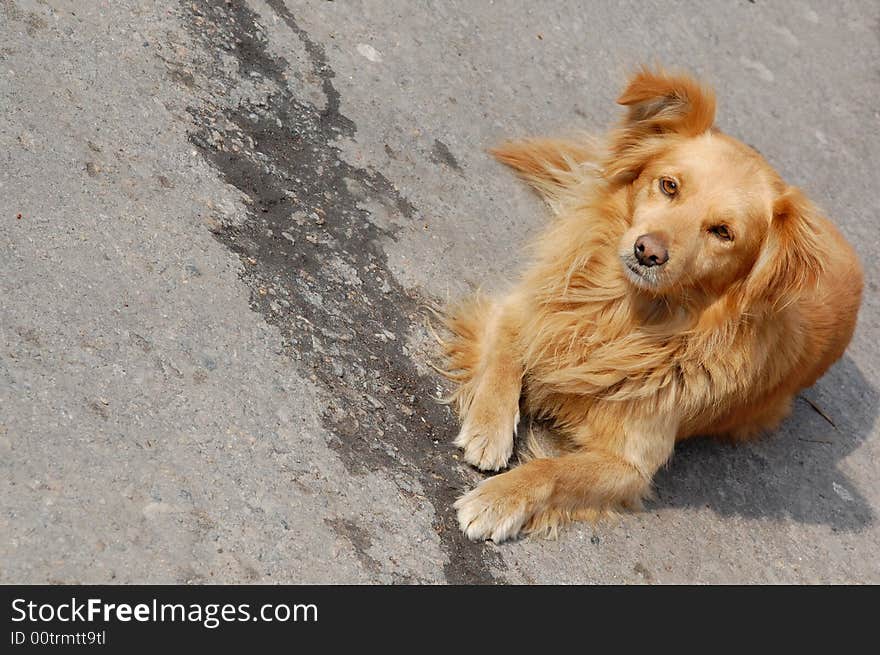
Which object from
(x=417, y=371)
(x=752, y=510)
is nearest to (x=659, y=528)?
(x=752, y=510)

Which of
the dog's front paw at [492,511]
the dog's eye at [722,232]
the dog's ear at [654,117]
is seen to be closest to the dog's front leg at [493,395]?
the dog's front paw at [492,511]

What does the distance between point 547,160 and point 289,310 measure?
192cm

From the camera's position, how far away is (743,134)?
19.9 ft

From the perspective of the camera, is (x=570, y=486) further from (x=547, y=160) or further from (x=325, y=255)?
(x=547, y=160)

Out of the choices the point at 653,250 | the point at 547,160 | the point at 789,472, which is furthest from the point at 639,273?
the point at 547,160

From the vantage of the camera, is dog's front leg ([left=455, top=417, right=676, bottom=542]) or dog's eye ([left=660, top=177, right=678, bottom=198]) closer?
dog's front leg ([left=455, top=417, right=676, bottom=542])

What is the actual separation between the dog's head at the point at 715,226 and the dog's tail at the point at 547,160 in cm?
125

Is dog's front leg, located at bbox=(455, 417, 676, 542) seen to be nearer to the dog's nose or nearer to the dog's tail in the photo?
the dog's nose

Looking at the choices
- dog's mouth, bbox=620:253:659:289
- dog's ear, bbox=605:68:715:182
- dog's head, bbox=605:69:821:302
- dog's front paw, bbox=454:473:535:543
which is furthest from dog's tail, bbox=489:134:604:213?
dog's front paw, bbox=454:473:535:543

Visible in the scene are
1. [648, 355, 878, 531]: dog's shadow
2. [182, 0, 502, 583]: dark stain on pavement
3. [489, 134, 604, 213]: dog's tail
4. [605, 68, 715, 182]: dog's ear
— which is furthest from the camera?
[489, 134, 604, 213]: dog's tail

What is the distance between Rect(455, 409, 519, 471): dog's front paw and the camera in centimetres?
363

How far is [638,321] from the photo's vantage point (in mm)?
3701

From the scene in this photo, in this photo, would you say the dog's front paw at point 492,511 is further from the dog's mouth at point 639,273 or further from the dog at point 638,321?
the dog's mouth at point 639,273
